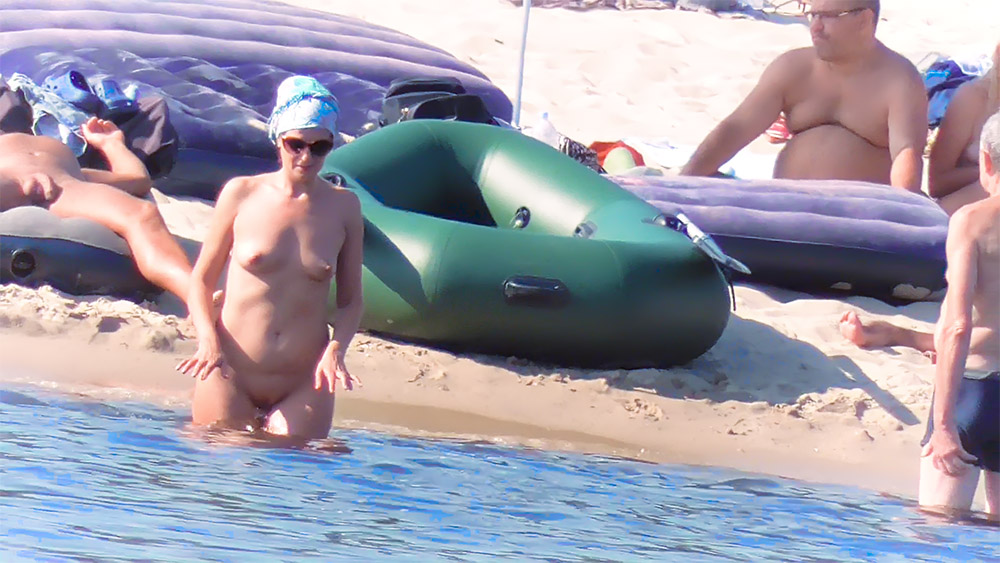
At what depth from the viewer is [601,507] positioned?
430 cm

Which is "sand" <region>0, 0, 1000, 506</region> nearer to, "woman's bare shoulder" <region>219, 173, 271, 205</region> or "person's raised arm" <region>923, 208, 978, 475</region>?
"woman's bare shoulder" <region>219, 173, 271, 205</region>

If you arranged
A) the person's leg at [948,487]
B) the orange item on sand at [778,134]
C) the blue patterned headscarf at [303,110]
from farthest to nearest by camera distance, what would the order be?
1. the orange item on sand at [778,134]
2. the blue patterned headscarf at [303,110]
3. the person's leg at [948,487]

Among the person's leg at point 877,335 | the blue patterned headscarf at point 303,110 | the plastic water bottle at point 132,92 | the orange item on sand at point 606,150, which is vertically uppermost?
the blue patterned headscarf at point 303,110

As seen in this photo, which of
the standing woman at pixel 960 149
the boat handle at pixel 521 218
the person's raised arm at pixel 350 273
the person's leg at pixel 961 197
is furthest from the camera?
the person's leg at pixel 961 197

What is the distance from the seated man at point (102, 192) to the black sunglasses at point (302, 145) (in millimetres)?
1384

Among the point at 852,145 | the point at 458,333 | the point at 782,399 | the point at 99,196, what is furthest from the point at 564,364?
the point at 852,145

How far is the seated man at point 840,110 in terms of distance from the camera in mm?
7523

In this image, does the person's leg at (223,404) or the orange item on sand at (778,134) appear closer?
the person's leg at (223,404)

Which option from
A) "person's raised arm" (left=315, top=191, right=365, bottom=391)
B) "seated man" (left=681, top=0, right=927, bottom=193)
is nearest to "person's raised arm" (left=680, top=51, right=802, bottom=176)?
"seated man" (left=681, top=0, right=927, bottom=193)

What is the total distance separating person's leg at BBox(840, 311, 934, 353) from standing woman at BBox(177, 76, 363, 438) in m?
1.44

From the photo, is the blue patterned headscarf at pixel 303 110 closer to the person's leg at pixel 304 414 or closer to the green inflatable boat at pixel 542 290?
the person's leg at pixel 304 414

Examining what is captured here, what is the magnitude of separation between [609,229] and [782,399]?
1.02m

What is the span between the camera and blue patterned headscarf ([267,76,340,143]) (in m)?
4.61

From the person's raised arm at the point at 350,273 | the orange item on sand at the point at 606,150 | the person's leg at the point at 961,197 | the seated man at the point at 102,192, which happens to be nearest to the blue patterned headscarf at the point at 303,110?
the person's raised arm at the point at 350,273
